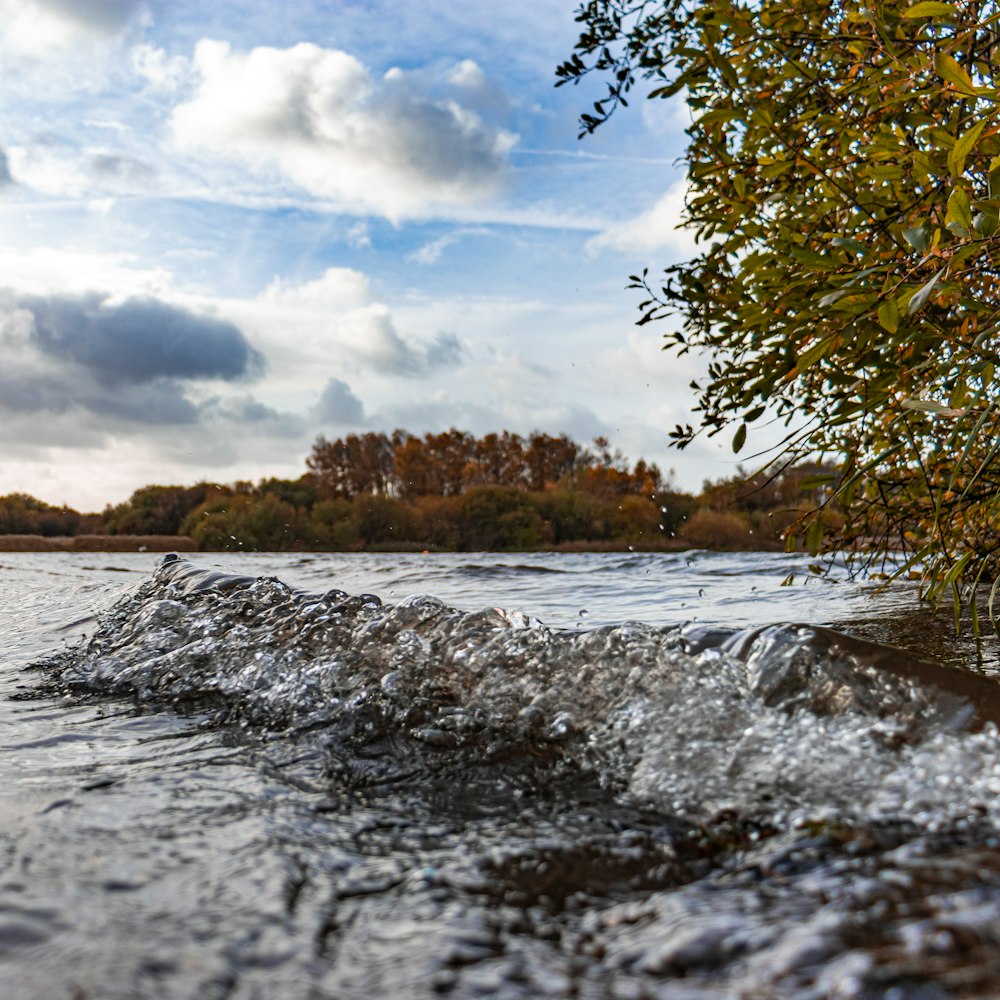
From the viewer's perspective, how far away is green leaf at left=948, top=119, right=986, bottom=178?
1.75 metres

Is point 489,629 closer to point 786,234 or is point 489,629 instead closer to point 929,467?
point 786,234

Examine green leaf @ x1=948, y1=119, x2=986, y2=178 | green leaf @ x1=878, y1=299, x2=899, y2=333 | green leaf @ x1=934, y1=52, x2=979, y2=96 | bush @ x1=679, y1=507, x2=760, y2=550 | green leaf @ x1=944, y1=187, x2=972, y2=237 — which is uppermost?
green leaf @ x1=934, y1=52, x2=979, y2=96

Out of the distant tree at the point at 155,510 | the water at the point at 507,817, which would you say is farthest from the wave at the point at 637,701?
the distant tree at the point at 155,510

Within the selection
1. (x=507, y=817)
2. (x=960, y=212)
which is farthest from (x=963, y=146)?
(x=507, y=817)

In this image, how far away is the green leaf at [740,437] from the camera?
3.17 m

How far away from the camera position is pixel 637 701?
2209 mm

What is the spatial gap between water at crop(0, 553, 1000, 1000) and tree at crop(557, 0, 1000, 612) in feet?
2.49

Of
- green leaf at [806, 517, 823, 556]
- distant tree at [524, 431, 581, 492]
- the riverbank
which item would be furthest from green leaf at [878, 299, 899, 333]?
distant tree at [524, 431, 581, 492]

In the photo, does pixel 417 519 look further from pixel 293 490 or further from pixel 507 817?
pixel 507 817

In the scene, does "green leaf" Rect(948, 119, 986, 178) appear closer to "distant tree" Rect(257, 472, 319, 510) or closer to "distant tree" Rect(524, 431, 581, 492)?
"distant tree" Rect(257, 472, 319, 510)

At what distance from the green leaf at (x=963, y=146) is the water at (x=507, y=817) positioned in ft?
3.72

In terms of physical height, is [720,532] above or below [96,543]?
below

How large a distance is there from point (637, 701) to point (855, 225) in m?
1.60

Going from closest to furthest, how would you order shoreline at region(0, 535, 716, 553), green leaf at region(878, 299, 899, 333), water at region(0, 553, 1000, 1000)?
water at region(0, 553, 1000, 1000) < green leaf at region(878, 299, 899, 333) < shoreline at region(0, 535, 716, 553)
